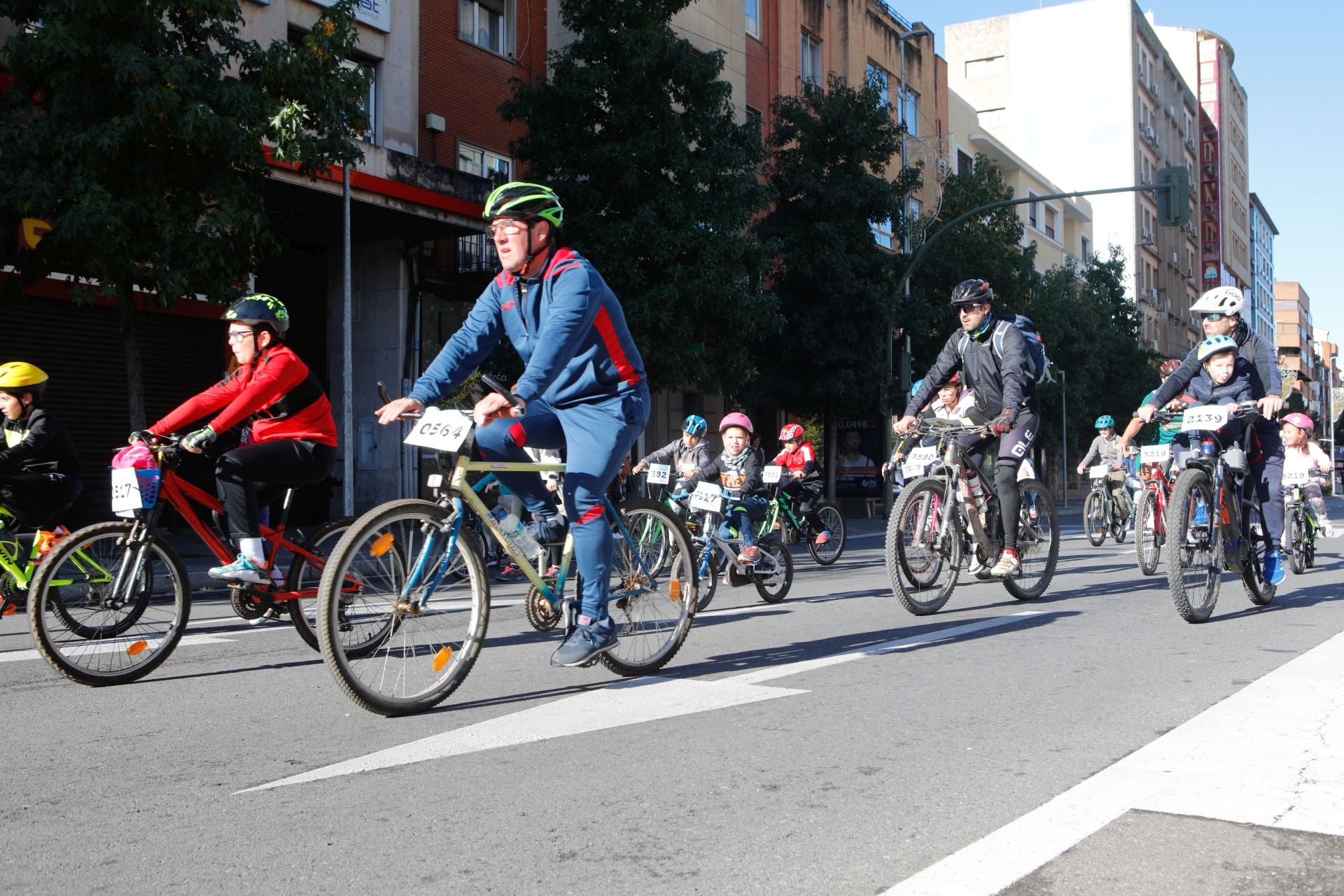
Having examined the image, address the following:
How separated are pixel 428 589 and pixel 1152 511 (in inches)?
323

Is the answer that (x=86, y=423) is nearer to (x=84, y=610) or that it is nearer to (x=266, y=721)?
(x=84, y=610)

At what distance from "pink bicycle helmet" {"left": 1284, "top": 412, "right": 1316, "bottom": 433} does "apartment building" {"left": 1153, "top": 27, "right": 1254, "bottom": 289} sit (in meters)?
74.6

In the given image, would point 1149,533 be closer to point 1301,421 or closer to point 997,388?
point 1301,421

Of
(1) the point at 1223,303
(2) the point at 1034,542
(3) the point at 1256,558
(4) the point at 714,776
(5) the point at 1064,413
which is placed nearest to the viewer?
(4) the point at 714,776

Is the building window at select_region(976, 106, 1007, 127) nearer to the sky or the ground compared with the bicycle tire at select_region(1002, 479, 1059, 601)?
nearer to the sky

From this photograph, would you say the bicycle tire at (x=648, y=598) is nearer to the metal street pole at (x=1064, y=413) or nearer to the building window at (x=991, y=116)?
the metal street pole at (x=1064, y=413)

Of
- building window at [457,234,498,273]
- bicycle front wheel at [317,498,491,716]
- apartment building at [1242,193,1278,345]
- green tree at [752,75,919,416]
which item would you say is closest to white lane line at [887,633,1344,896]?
bicycle front wheel at [317,498,491,716]

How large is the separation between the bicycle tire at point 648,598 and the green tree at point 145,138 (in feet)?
28.5

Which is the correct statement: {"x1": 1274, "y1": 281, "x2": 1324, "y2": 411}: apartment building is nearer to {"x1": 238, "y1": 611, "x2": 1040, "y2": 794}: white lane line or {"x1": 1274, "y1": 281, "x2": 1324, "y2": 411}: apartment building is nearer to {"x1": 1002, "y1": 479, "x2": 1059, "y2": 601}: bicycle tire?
{"x1": 1002, "y1": 479, "x2": 1059, "y2": 601}: bicycle tire

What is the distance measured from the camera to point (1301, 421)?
12297 millimetres

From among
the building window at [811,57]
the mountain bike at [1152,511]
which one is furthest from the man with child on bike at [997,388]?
the building window at [811,57]

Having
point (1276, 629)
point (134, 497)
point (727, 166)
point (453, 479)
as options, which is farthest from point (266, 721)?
point (727, 166)

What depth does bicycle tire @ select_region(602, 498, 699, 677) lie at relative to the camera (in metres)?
5.00

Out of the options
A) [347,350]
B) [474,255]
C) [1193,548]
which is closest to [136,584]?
[1193,548]
